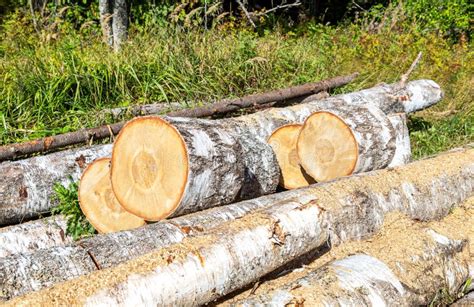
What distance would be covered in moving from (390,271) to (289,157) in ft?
6.52

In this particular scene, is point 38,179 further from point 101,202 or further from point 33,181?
point 101,202

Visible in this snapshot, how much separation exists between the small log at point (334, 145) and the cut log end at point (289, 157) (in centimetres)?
19

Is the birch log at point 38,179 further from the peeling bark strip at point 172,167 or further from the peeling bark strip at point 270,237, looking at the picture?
the peeling bark strip at point 270,237

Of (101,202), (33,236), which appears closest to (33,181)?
(33,236)

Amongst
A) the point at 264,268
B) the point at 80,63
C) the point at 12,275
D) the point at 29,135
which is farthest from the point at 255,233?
the point at 80,63

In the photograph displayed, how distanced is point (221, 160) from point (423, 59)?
6.58 m

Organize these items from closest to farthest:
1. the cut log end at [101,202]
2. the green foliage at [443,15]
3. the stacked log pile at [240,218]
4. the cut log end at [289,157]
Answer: the stacked log pile at [240,218] → the cut log end at [101,202] → the cut log end at [289,157] → the green foliage at [443,15]

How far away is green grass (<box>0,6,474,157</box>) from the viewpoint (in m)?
6.71

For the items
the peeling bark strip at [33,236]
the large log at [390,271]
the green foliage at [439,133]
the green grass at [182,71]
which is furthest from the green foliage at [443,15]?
the peeling bark strip at [33,236]

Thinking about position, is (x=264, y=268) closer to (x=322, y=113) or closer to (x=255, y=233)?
(x=255, y=233)

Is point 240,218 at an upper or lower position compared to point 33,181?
upper

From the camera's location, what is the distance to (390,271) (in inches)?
137

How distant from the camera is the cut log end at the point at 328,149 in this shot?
5.02m

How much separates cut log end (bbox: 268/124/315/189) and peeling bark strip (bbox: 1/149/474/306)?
31.1 inches
